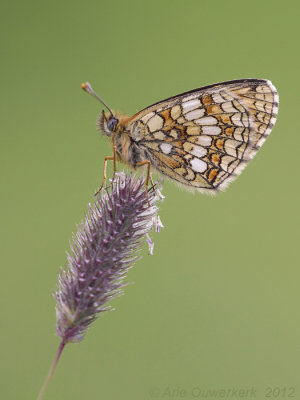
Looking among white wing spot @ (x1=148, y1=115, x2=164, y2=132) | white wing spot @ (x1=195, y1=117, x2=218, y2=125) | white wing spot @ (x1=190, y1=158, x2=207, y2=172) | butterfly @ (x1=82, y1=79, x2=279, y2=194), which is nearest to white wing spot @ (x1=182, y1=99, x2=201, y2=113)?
butterfly @ (x1=82, y1=79, x2=279, y2=194)

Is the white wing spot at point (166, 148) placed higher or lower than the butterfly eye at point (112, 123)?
lower

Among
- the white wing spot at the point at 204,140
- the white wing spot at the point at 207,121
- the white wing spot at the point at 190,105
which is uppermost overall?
the white wing spot at the point at 190,105

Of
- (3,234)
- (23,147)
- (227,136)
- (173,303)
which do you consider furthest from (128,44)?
(227,136)

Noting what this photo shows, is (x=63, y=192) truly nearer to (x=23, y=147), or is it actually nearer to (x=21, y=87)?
(x=23, y=147)

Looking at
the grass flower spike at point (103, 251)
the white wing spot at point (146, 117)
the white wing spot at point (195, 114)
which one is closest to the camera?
the grass flower spike at point (103, 251)

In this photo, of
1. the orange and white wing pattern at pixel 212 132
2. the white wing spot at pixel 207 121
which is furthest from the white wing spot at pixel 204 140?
the white wing spot at pixel 207 121

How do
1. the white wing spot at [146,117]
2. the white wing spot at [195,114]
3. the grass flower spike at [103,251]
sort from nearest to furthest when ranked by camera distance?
1. the grass flower spike at [103,251]
2. the white wing spot at [146,117]
3. the white wing spot at [195,114]

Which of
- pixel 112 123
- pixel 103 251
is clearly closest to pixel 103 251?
pixel 103 251

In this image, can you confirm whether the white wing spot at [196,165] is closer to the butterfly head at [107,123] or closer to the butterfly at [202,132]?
the butterfly at [202,132]
